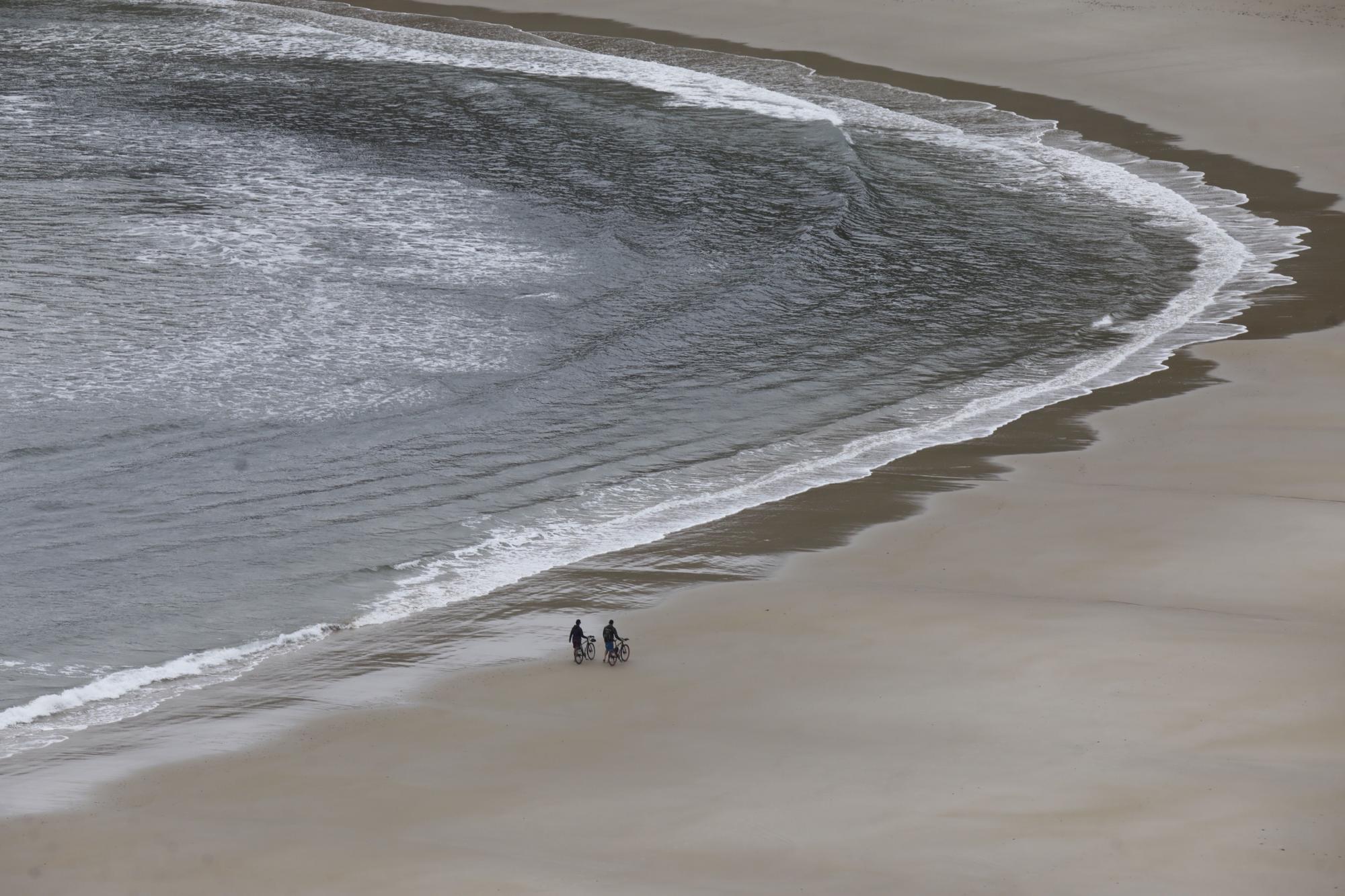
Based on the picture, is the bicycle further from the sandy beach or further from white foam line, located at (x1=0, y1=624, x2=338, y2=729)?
white foam line, located at (x1=0, y1=624, x2=338, y2=729)

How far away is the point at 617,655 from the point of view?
12.4 meters

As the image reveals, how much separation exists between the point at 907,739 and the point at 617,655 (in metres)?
2.69

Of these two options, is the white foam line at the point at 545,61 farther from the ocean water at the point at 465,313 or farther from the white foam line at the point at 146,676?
the white foam line at the point at 146,676

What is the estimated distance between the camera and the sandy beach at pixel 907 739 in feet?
30.6

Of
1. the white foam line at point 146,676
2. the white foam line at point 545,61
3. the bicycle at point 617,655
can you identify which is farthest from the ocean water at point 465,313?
the bicycle at point 617,655

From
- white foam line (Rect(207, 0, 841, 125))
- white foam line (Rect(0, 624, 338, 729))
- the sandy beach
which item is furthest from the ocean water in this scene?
the sandy beach

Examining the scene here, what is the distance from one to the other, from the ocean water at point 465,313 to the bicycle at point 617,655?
138 centimetres

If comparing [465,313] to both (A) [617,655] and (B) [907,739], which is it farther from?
(B) [907,739]

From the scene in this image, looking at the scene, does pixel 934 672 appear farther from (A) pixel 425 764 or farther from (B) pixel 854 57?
(B) pixel 854 57

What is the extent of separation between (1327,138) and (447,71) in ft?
70.4

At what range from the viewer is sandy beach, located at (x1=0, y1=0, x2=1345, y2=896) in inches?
367

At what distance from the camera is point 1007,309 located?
2380 centimetres

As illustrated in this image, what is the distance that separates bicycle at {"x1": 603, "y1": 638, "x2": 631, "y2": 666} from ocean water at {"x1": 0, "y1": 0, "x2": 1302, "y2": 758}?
1380 mm

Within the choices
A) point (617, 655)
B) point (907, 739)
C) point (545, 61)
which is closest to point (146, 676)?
point (617, 655)
